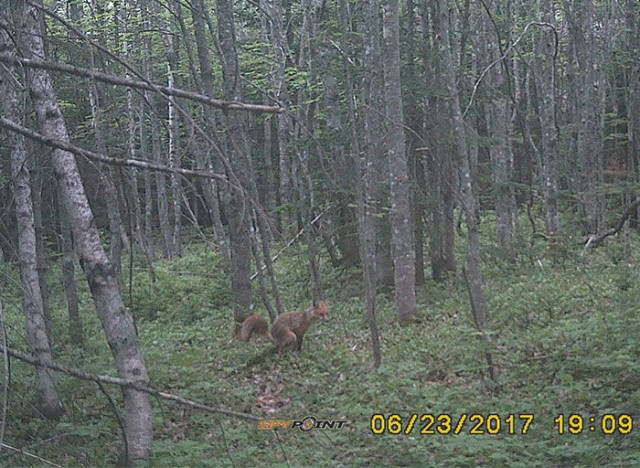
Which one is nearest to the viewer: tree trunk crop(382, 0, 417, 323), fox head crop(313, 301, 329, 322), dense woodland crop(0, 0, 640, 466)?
dense woodland crop(0, 0, 640, 466)

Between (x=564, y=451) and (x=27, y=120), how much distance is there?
6.07 m

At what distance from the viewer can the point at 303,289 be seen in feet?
61.4

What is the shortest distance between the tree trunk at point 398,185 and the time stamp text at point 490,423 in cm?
536

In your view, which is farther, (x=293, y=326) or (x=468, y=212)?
(x=293, y=326)

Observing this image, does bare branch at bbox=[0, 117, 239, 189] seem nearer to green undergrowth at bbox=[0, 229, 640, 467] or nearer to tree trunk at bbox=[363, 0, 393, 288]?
green undergrowth at bbox=[0, 229, 640, 467]

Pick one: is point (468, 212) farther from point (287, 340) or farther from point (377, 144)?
point (377, 144)

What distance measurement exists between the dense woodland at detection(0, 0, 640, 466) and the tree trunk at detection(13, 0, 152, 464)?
0.6 inches

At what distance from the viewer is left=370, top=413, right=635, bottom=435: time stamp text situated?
25.3 ft

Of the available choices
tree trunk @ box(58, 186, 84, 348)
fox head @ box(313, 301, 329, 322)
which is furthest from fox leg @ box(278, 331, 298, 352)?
tree trunk @ box(58, 186, 84, 348)

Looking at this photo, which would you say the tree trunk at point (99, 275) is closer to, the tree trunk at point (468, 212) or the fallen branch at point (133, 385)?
the fallen branch at point (133, 385)

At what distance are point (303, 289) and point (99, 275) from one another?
13.0 m

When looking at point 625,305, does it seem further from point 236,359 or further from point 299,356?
point 236,359

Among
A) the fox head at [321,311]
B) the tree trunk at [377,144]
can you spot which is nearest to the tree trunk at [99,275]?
the fox head at [321,311]

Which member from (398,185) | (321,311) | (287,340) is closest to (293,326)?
(287,340)
